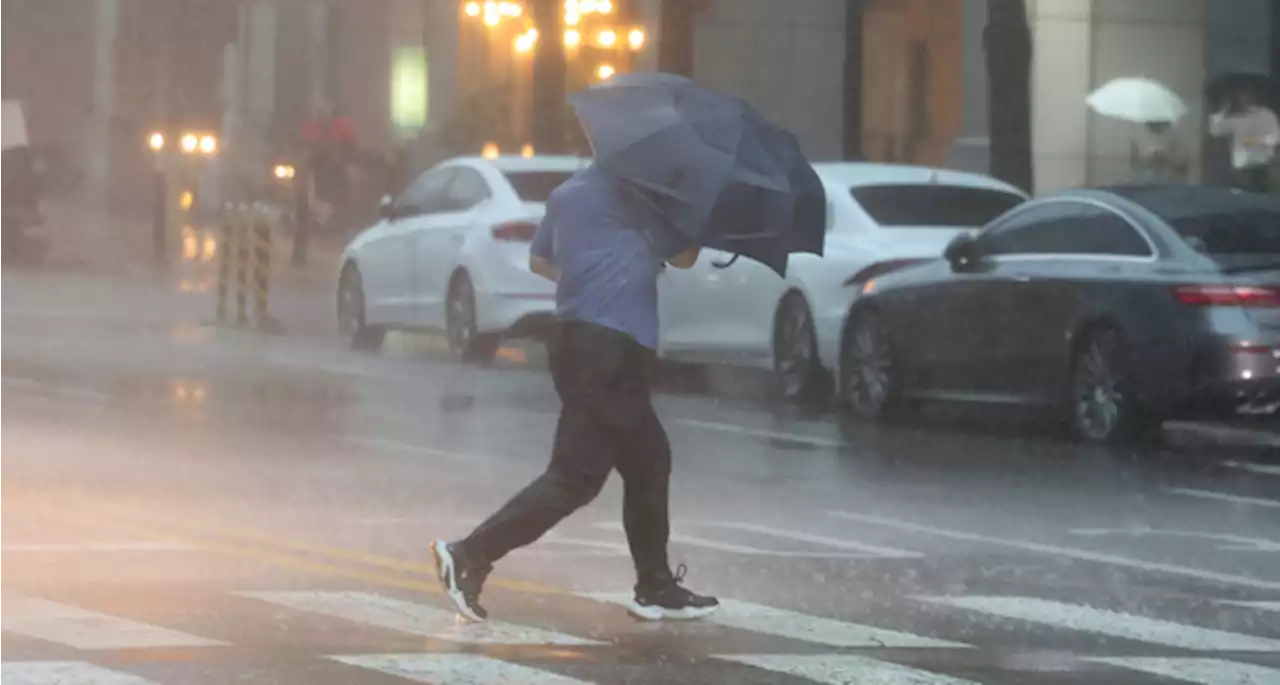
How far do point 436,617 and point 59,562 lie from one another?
6.06ft

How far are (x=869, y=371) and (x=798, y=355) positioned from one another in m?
0.99

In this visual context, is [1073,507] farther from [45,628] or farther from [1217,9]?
[1217,9]

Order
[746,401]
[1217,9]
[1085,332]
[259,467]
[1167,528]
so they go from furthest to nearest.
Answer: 1. [1217,9]
2. [746,401]
3. [1085,332]
4. [259,467]
5. [1167,528]

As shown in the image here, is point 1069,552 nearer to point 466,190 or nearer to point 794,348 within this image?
point 794,348

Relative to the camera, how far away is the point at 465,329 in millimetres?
21312

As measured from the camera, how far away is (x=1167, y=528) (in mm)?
12000

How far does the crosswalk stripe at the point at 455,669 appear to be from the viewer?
7.93 meters

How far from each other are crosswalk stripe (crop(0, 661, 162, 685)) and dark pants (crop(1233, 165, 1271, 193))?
17969 millimetres

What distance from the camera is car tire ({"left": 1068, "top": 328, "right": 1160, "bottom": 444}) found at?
15109mm

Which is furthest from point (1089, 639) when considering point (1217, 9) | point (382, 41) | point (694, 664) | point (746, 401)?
point (382, 41)

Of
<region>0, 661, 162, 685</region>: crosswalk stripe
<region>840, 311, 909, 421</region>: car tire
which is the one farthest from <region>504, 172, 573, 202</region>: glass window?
<region>0, 661, 162, 685</region>: crosswalk stripe

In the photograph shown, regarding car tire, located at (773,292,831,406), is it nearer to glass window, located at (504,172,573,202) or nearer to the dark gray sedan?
the dark gray sedan

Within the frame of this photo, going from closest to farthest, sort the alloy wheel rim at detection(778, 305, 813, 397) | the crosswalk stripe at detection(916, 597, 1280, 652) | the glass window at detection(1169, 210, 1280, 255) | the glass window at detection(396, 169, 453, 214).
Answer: the crosswalk stripe at detection(916, 597, 1280, 652) < the glass window at detection(1169, 210, 1280, 255) < the alloy wheel rim at detection(778, 305, 813, 397) < the glass window at detection(396, 169, 453, 214)

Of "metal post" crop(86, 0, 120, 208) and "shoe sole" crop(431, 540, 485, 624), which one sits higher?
"metal post" crop(86, 0, 120, 208)
